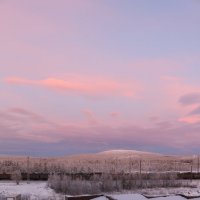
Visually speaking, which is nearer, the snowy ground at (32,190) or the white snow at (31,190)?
the snowy ground at (32,190)

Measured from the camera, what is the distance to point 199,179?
3816cm

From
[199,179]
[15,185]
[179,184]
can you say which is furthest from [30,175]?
[199,179]

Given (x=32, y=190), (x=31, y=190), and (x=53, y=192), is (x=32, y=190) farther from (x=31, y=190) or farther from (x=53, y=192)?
(x=53, y=192)

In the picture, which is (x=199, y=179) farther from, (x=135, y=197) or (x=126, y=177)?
(x=135, y=197)

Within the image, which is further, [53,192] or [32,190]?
[32,190]

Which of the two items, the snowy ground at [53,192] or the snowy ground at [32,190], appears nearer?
the snowy ground at [53,192]

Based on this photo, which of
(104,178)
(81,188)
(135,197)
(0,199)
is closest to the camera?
(0,199)

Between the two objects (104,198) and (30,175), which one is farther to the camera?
(30,175)

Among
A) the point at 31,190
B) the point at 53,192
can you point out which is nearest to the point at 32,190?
the point at 31,190

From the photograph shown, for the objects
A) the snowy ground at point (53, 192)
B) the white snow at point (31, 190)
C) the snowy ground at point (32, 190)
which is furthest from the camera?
the white snow at point (31, 190)

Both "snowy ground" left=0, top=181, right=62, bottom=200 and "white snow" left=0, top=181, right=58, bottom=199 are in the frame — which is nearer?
"snowy ground" left=0, top=181, right=62, bottom=200

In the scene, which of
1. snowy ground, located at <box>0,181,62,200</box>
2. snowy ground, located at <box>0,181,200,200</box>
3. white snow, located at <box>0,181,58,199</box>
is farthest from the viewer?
white snow, located at <box>0,181,58,199</box>

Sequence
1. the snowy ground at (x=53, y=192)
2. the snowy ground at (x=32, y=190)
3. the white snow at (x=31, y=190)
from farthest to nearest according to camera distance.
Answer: the white snow at (x=31, y=190), the snowy ground at (x=32, y=190), the snowy ground at (x=53, y=192)

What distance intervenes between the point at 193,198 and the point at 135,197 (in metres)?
2.93
